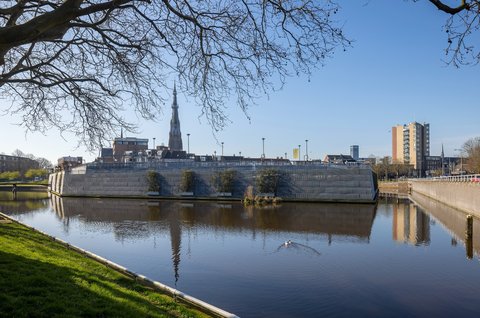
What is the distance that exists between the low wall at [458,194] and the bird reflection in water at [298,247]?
1799 cm

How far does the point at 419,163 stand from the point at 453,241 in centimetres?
13751

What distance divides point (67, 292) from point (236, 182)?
1923 inches

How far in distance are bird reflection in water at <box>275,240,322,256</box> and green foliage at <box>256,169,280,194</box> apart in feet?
107

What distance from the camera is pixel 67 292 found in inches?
318

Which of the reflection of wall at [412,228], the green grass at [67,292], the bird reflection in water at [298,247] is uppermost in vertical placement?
the green grass at [67,292]

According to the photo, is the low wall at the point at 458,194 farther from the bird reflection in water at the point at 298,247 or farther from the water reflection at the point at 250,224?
the bird reflection in water at the point at 298,247

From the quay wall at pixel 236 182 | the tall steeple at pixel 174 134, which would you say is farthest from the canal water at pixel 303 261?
the tall steeple at pixel 174 134

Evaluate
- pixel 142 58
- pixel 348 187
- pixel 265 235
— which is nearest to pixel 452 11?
pixel 142 58

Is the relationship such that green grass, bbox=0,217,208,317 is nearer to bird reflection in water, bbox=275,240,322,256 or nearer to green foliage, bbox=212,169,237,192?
bird reflection in water, bbox=275,240,322,256

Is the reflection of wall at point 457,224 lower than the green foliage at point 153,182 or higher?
lower

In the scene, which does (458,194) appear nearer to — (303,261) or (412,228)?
(412,228)

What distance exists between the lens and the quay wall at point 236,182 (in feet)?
163

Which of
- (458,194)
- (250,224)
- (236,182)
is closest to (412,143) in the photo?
(236,182)

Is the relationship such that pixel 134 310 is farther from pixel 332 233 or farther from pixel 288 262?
pixel 332 233
